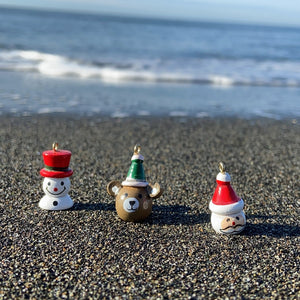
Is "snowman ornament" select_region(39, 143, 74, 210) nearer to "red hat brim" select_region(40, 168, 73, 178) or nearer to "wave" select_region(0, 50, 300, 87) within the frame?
"red hat brim" select_region(40, 168, 73, 178)

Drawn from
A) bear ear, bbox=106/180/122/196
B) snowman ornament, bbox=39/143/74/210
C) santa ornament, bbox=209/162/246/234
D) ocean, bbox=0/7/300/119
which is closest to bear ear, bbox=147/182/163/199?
bear ear, bbox=106/180/122/196

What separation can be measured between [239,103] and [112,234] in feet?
23.4

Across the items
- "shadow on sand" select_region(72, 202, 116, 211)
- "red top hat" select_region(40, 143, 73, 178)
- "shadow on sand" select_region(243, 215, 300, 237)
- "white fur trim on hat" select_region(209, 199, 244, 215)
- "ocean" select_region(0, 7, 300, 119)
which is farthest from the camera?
"ocean" select_region(0, 7, 300, 119)

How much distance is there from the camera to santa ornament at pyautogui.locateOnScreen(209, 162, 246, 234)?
3.31m

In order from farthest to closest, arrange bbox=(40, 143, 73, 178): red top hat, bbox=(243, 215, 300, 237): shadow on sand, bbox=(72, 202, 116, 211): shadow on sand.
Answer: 1. bbox=(72, 202, 116, 211): shadow on sand
2. bbox=(40, 143, 73, 178): red top hat
3. bbox=(243, 215, 300, 237): shadow on sand

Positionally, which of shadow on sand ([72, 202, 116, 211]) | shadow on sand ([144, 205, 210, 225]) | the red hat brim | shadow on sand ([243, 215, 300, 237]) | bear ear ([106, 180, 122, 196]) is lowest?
shadow on sand ([72, 202, 116, 211])

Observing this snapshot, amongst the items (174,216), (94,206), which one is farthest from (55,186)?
(174,216)

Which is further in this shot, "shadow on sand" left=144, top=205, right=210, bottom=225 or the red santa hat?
"shadow on sand" left=144, top=205, right=210, bottom=225

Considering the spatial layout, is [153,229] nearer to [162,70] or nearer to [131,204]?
[131,204]

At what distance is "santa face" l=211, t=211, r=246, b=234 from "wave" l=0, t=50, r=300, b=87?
373 inches

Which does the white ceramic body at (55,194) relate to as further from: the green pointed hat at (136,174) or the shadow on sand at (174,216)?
the shadow on sand at (174,216)

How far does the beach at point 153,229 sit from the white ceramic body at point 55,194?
0.21 feet

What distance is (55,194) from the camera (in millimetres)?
3707

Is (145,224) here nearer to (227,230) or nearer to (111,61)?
(227,230)
